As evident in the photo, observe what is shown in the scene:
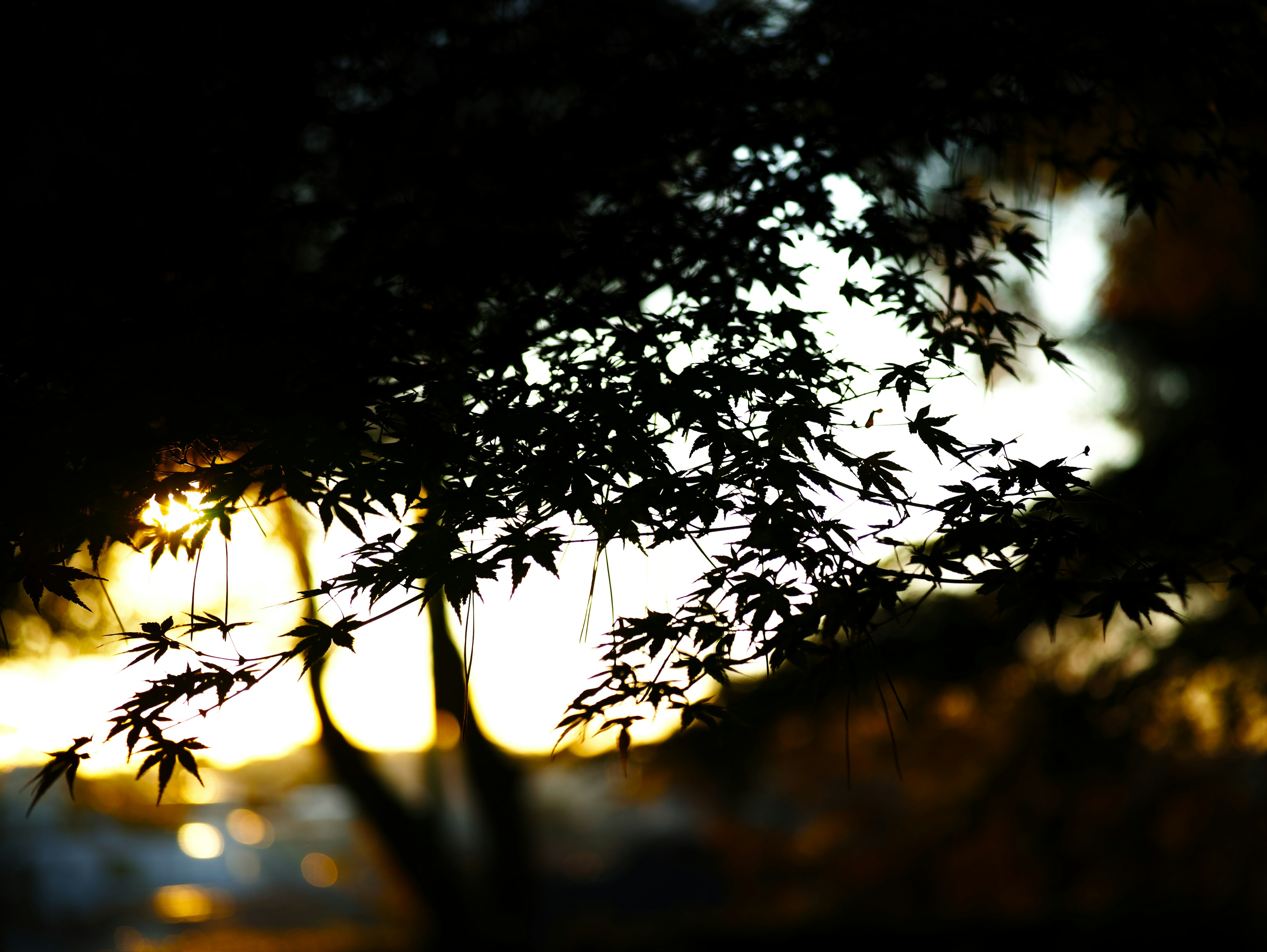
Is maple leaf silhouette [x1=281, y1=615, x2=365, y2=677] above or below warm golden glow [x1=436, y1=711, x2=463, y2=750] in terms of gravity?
below

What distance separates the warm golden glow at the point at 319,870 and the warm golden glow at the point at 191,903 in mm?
2099

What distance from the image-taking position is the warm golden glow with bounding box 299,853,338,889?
18.5 metres

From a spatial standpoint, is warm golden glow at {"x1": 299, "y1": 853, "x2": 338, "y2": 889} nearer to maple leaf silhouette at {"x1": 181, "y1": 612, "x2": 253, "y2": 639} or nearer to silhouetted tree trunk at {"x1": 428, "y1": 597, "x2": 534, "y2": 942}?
silhouetted tree trunk at {"x1": 428, "y1": 597, "x2": 534, "y2": 942}

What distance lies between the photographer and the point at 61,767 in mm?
1909

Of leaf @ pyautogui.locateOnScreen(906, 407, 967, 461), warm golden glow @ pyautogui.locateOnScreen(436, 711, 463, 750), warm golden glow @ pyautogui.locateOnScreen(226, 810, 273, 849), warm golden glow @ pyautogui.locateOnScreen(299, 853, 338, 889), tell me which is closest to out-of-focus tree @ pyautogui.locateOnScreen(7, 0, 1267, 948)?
leaf @ pyautogui.locateOnScreen(906, 407, 967, 461)

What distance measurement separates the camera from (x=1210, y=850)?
783 cm

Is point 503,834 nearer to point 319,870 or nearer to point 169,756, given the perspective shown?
point 169,756

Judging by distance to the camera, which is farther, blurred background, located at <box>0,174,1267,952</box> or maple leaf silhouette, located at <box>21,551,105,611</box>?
blurred background, located at <box>0,174,1267,952</box>

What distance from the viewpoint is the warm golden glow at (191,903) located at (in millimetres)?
15281

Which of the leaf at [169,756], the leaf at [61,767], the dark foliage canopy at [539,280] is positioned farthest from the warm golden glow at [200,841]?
the leaf at [169,756]

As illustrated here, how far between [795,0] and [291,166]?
211 centimetres

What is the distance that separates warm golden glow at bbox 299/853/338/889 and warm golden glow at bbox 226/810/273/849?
1.12 metres

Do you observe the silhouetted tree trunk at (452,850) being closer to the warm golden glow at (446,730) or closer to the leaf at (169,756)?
the warm golden glow at (446,730)

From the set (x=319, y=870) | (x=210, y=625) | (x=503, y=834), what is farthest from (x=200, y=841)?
(x=210, y=625)
